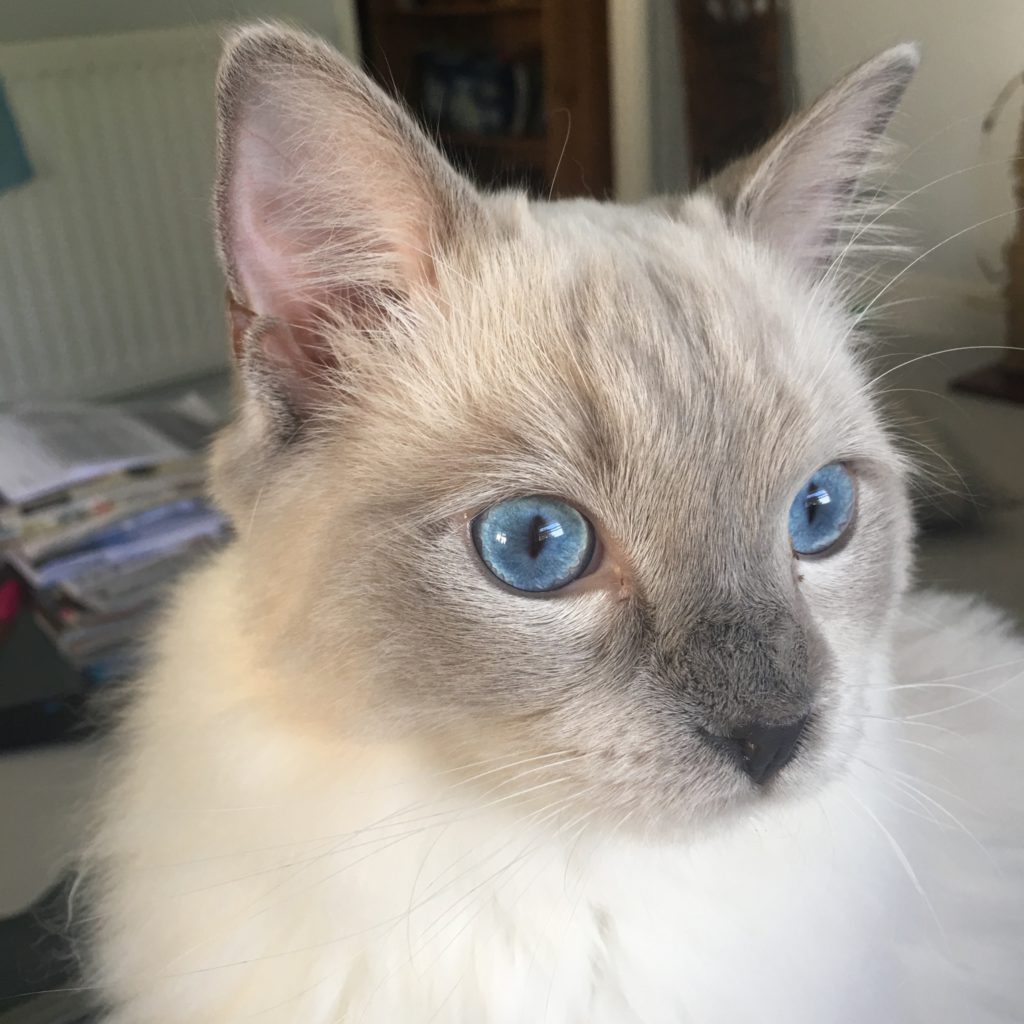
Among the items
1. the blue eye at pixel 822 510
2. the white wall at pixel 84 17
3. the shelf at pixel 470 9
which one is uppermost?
the white wall at pixel 84 17

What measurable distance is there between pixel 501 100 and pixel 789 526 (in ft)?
12.8

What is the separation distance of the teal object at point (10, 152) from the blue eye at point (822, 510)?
3228mm

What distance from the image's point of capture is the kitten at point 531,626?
0.94 m

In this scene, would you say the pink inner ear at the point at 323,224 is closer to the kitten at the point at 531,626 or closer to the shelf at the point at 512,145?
the kitten at the point at 531,626

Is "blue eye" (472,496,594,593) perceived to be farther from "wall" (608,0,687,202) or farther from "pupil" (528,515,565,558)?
"wall" (608,0,687,202)

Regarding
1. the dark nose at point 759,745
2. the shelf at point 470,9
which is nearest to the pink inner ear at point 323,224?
the dark nose at point 759,745

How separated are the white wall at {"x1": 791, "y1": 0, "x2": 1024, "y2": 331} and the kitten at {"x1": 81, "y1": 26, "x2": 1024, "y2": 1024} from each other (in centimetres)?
129

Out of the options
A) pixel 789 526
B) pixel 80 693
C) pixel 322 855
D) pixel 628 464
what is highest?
pixel 628 464

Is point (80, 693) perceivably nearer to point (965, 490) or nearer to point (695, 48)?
point (965, 490)

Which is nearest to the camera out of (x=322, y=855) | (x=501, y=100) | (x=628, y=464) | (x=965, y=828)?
(x=628, y=464)

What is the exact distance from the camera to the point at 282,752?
3.58ft

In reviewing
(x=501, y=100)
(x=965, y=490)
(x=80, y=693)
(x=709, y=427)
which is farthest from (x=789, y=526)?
(x=501, y=100)

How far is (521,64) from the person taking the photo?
14.5ft

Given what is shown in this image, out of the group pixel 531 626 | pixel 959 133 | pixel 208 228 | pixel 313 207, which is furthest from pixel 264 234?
pixel 959 133
